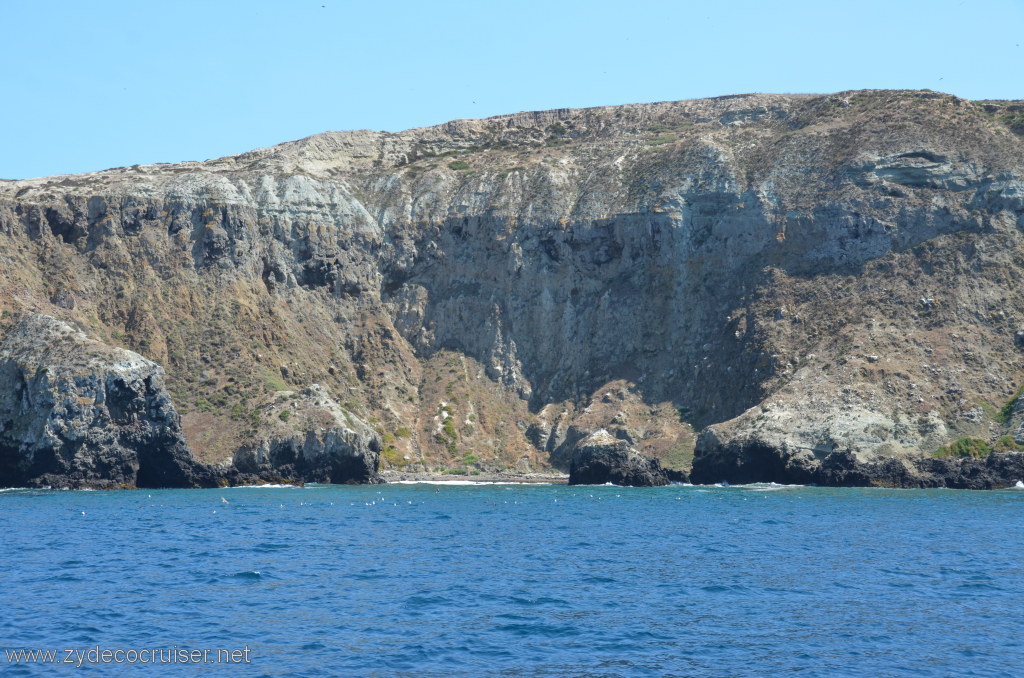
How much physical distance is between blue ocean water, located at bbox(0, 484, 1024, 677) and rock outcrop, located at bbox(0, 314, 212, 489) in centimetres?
2522

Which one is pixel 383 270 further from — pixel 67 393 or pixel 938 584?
pixel 938 584

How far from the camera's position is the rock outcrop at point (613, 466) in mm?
103125

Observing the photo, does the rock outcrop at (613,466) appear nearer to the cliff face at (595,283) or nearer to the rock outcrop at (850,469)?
the cliff face at (595,283)

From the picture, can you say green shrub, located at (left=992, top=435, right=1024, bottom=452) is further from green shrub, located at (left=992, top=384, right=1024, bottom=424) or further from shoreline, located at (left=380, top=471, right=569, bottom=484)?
shoreline, located at (left=380, top=471, right=569, bottom=484)

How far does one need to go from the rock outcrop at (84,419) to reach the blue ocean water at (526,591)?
2522 cm

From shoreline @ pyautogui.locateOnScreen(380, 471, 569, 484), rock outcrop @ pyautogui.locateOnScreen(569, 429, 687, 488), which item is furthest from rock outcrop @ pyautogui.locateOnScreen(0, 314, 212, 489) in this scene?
rock outcrop @ pyautogui.locateOnScreen(569, 429, 687, 488)

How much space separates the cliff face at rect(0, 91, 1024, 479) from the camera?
103750 mm

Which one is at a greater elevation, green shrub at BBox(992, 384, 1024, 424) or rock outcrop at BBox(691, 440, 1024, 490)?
green shrub at BBox(992, 384, 1024, 424)

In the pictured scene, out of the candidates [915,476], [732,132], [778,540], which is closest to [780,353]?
[915,476]

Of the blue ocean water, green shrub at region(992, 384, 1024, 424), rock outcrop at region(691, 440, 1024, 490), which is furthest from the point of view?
green shrub at region(992, 384, 1024, 424)

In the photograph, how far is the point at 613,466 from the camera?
340 feet

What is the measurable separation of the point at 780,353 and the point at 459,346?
121ft

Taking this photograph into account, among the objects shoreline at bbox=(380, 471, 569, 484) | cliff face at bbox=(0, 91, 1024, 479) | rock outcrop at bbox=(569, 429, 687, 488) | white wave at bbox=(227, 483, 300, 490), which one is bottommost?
white wave at bbox=(227, 483, 300, 490)

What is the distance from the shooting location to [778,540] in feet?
167
